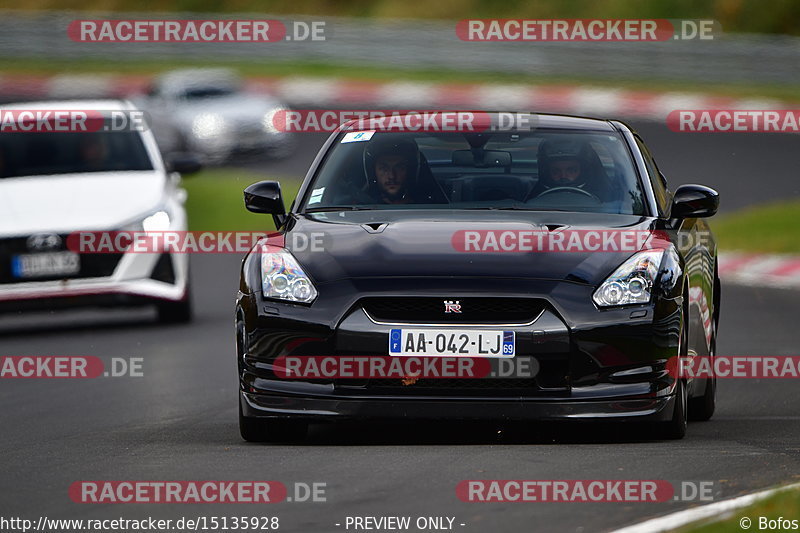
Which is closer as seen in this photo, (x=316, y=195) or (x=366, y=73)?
(x=316, y=195)

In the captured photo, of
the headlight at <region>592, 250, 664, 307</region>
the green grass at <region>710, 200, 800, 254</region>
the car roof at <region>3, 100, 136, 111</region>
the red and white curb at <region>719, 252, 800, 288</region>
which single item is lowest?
the green grass at <region>710, 200, 800, 254</region>

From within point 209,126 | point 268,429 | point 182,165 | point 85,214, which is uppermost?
point 268,429

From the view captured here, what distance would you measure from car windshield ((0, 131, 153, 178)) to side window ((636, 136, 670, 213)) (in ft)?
22.5

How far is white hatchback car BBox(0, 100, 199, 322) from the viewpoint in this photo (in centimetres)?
1473

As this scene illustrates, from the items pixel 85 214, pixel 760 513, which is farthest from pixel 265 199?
pixel 85 214

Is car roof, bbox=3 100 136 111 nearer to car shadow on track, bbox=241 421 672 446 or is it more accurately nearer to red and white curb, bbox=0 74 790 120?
car shadow on track, bbox=241 421 672 446

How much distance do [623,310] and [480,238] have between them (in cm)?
75

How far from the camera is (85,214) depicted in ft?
49.0

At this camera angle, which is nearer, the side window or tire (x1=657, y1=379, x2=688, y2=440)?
tire (x1=657, y1=379, x2=688, y2=440)

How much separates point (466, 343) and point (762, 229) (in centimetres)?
1430
